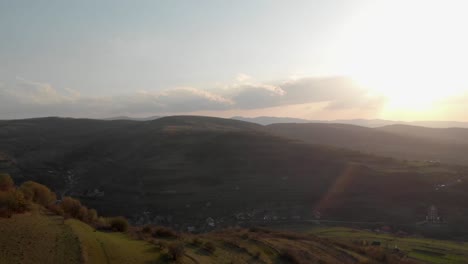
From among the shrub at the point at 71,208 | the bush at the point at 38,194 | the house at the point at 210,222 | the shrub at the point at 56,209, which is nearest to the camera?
the shrub at the point at 56,209

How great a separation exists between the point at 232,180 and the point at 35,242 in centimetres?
6458

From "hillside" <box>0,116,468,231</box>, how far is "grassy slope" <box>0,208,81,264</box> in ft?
128

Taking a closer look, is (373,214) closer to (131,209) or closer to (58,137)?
(131,209)

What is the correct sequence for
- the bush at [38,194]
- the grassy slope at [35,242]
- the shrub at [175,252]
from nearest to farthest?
the grassy slope at [35,242] → the shrub at [175,252] → the bush at [38,194]

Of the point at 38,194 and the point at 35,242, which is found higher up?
the point at 38,194

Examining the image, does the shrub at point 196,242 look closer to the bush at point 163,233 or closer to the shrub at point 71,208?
the bush at point 163,233

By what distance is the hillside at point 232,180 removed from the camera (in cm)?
6309

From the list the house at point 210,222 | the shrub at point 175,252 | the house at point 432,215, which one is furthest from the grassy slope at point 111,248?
the house at point 432,215

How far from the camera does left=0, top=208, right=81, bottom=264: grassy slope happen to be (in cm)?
1503

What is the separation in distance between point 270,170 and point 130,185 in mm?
30589

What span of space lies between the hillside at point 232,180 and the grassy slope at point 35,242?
3895 centimetres

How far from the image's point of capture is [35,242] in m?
16.6

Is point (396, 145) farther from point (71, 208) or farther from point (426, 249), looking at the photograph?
point (71, 208)

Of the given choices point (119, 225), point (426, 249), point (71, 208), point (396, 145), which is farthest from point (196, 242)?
Result: point (396, 145)
